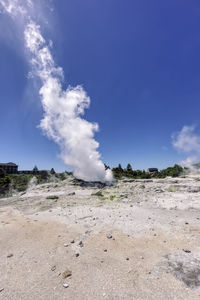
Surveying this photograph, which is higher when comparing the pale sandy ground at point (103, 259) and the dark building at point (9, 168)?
the dark building at point (9, 168)

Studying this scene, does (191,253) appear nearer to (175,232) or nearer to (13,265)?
(175,232)

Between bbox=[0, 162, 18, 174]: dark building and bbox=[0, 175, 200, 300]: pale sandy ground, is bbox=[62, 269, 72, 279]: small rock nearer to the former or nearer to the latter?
bbox=[0, 175, 200, 300]: pale sandy ground

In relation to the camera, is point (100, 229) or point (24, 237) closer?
point (24, 237)

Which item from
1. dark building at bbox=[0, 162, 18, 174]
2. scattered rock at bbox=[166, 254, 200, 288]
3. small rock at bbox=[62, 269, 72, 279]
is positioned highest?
dark building at bbox=[0, 162, 18, 174]

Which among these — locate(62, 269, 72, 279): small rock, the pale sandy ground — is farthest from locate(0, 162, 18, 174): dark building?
locate(62, 269, 72, 279): small rock

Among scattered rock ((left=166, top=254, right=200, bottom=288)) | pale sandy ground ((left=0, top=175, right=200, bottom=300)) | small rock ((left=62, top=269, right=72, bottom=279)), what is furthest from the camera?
small rock ((left=62, top=269, right=72, bottom=279))

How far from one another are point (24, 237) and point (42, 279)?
3.47 meters

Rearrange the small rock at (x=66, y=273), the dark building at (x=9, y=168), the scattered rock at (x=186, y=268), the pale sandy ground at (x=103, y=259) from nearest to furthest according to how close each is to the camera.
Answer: the pale sandy ground at (x=103, y=259), the scattered rock at (x=186, y=268), the small rock at (x=66, y=273), the dark building at (x=9, y=168)

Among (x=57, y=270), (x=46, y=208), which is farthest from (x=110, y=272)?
(x=46, y=208)

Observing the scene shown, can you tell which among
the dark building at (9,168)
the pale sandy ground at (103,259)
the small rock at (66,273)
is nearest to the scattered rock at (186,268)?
the pale sandy ground at (103,259)

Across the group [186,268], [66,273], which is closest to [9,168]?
[66,273]

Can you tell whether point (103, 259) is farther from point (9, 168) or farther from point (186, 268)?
point (9, 168)

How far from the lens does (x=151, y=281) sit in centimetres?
343

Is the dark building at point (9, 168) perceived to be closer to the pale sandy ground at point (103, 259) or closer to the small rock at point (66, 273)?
the pale sandy ground at point (103, 259)
